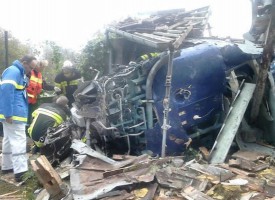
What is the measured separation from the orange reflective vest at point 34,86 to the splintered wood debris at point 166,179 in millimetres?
2787

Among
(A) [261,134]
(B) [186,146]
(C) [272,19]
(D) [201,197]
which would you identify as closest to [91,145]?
(B) [186,146]

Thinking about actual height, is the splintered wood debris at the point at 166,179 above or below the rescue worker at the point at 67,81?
below

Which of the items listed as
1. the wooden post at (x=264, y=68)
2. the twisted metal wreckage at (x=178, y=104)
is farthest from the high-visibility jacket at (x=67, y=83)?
the wooden post at (x=264, y=68)

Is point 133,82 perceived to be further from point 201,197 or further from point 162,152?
point 201,197

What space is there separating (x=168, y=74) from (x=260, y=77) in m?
1.61

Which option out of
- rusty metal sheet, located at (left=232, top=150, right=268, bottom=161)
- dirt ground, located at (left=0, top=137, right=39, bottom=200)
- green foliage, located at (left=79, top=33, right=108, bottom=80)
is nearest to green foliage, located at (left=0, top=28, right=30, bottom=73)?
green foliage, located at (left=79, top=33, right=108, bottom=80)

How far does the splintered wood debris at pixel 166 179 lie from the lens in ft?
11.6

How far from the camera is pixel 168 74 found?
4711 millimetres

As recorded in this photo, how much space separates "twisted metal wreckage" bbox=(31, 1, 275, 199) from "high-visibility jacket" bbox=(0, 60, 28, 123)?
2.53 ft

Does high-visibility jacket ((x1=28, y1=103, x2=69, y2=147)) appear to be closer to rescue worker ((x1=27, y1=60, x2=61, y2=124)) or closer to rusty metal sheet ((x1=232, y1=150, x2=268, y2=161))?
rescue worker ((x1=27, y1=60, x2=61, y2=124))

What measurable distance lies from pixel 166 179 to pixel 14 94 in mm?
2653

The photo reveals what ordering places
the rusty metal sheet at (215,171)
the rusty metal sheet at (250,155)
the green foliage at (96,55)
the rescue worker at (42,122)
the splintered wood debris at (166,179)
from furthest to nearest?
the green foliage at (96,55)
the rescue worker at (42,122)
the rusty metal sheet at (250,155)
the rusty metal sheet at (215,171)
the splintered wood debris at (166,179)

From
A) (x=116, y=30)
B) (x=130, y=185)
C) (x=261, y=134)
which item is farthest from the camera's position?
(x=116, y=30)

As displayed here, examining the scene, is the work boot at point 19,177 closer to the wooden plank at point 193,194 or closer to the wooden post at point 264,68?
the wooden plank at point 193,194
